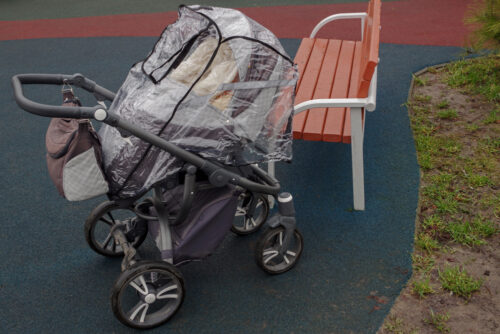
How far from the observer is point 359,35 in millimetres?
6059

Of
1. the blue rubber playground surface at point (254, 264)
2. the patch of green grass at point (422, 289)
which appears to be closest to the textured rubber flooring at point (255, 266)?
the blue rubber playground surface at point (254, 264)

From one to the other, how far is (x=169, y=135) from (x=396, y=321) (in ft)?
4.86

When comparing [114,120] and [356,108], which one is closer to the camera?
[114,120]

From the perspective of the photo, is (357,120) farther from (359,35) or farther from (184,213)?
(359,35)

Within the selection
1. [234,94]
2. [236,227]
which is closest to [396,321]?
[236,227]

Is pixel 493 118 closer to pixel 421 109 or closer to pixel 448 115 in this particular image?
pixel 448 115

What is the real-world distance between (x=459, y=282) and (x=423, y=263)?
23cm

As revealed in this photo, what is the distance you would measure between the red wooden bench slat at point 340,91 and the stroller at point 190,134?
0.60 metres

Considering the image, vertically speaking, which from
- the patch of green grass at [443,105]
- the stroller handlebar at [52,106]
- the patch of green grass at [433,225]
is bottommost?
the patch of green grass at [433,225]

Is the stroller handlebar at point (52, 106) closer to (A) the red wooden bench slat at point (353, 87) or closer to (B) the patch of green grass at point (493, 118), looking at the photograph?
(A) the red wooden bench slat at point (353, 87)

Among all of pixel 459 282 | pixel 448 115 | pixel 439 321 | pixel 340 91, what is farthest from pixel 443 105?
pixel 439 321

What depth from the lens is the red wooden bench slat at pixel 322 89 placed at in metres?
3.04

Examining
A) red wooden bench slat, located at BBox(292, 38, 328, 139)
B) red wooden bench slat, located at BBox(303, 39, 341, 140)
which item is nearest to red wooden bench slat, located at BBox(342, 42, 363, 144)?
red wooden bench slat, located at BBox(303, 39, 341, 140)

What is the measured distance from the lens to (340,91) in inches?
136
